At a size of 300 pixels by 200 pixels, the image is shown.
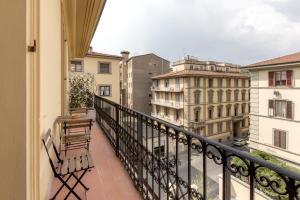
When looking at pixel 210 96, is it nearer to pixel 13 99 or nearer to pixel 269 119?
pixel 269 119

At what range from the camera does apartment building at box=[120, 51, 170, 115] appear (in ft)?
90.2

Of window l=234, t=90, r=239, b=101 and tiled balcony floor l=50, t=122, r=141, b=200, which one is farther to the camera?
window l=234, t=90, r=239, b=101

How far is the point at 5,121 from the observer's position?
0.93 meters

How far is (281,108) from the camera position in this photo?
42.5ft

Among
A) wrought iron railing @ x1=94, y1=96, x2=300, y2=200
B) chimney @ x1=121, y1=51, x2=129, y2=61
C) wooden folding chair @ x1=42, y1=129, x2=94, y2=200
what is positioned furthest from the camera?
chimney @ x1=121, y1=51, x2=129, y2=61

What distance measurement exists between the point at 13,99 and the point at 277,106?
50.5 feet

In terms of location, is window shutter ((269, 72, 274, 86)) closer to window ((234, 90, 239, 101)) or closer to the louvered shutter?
the louvered shutter

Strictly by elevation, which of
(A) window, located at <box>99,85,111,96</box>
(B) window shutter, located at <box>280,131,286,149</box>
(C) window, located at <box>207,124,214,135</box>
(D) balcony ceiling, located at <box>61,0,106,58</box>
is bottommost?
(C) window, located at <box>207,124,214,135</box>

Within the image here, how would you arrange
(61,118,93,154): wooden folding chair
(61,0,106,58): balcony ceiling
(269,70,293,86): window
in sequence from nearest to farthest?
(61,118,93,154): wooden folding chair
(61,0,106,58): balcony ceiling
(269,70,293,86): window

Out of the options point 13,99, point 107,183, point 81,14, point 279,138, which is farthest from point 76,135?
point 279,138

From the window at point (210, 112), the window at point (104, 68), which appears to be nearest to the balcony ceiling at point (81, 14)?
the window at point (104, 68)

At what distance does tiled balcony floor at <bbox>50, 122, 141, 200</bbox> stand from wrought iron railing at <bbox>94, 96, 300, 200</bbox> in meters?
0.11

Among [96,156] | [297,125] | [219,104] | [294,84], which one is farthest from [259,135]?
[96,156]

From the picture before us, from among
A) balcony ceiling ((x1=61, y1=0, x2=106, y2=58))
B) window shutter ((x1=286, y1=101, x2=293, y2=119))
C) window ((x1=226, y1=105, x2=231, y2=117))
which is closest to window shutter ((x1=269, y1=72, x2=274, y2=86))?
window shutter ((x1=286, y1=101, x2=293, y2=119))
